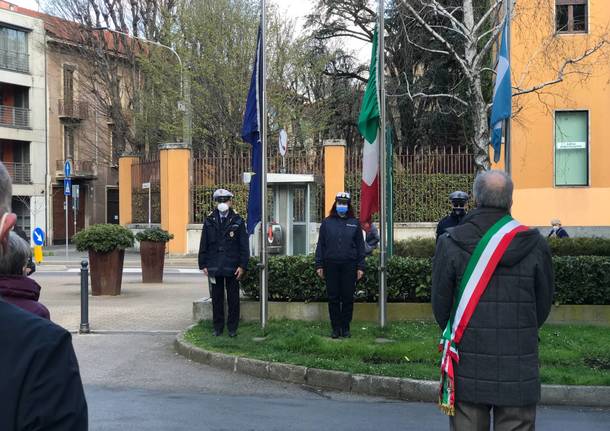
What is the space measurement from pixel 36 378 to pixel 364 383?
5831 mm

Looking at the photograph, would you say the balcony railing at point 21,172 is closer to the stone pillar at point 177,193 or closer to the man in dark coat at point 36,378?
the stone pillar at point 177,193

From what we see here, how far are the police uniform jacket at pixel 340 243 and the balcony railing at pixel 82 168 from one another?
123 feet

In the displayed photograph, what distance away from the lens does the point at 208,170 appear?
25.8 metres

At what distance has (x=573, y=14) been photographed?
1995 centimetres

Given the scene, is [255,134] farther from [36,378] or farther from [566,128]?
[566,128]

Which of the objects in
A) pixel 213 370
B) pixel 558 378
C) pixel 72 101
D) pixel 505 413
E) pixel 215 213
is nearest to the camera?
pixel 505 413

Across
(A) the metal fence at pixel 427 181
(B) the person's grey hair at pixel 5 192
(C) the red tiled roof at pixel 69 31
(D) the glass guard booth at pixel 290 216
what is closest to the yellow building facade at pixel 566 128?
(A) the metal fence at pixel 427 181

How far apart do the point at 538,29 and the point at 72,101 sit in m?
32.3

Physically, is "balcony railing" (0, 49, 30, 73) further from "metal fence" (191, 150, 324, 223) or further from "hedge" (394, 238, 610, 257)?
"hedge" (394, 238, 610, 257)

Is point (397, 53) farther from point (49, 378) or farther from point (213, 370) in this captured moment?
point (49, 378)

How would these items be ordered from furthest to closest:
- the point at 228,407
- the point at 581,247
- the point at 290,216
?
the point at 290,216
the point at 581,247
the point at 228,407

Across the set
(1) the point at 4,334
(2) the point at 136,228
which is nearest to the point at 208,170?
(2) the point at 136,228

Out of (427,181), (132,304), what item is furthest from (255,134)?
(427,181)

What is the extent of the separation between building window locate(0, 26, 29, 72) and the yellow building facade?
31.3m
